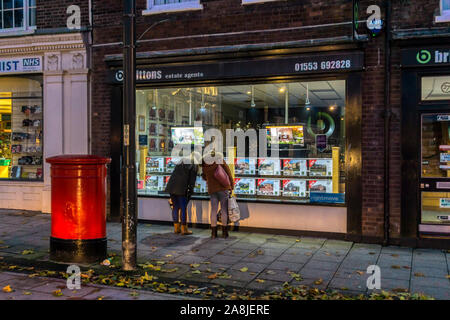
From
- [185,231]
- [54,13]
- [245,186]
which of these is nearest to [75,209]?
[185,231]

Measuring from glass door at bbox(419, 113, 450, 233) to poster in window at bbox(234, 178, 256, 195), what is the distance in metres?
3.26

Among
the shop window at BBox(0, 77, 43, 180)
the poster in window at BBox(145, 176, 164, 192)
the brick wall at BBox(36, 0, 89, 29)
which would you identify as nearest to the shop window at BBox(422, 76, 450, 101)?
the poster in window at BBox(145, 176, 164, 192)

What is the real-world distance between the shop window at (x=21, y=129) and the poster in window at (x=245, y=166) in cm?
512

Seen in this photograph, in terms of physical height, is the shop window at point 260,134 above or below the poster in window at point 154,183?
above

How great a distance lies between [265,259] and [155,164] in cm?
425

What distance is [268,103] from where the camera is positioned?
30.1 feet

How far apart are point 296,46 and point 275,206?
314cm

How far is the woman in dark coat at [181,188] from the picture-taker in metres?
8.51

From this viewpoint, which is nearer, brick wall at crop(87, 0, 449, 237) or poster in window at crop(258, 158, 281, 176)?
brick wall at crop(87, 0, 449, 237)

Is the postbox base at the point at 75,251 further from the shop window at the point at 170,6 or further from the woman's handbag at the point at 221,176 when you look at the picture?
the shop window at the point at 170,6

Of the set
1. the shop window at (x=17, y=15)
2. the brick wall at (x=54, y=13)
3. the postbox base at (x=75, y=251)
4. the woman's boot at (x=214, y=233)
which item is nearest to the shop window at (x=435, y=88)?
the woman's boot at (x=214, y=233)

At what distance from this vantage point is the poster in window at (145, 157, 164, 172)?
1012 centimetres

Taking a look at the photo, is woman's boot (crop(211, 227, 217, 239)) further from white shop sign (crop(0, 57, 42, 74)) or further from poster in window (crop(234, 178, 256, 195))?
white shop sign (crop(0, 57, 42, 74))

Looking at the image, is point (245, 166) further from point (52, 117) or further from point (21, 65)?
point (21, 65)
